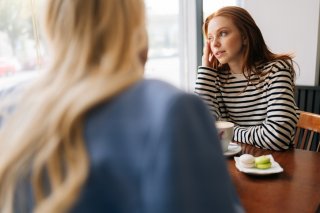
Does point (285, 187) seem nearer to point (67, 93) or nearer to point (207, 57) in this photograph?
point (67, 93)

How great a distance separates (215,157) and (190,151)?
5 cm

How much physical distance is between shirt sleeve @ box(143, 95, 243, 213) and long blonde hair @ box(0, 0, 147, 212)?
8 centimetres

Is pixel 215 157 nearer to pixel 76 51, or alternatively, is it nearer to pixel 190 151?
pixel 190 151

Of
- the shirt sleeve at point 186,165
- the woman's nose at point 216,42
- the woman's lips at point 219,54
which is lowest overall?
the shirt sleeve at point 186,165

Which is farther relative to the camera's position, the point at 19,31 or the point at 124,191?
the point at 19,31

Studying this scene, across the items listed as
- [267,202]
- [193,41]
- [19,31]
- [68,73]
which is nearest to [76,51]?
[68,73]

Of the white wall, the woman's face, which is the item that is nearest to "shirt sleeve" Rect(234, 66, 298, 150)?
the woman's face

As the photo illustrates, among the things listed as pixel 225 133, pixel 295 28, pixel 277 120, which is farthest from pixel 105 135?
pixel 295 28

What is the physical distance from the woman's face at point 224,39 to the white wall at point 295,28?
1145 millimetres

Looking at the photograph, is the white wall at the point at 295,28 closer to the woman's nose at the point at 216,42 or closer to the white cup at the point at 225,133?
the woman's nose at the point at 216,42

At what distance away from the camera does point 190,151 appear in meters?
0.38

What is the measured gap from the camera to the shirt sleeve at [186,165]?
1.19 feet

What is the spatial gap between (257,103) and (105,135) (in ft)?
4.16

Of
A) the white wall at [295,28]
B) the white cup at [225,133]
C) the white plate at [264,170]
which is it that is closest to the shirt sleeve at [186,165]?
the white plate at [264,170]
